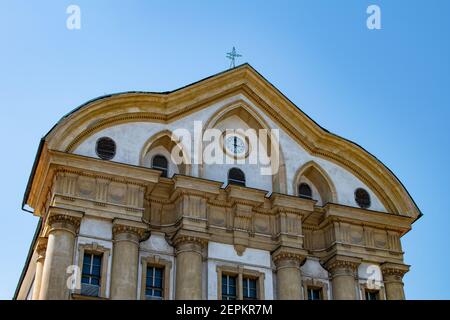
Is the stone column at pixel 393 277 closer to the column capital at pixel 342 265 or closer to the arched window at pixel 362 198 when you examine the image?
the column capital at pixel 342 265

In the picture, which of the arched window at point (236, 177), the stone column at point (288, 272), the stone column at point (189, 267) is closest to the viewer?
the stone column at point (189, 267)

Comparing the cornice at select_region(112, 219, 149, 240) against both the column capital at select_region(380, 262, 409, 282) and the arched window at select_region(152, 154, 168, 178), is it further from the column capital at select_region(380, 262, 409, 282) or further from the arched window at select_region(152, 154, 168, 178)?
the column capital at select_region(380, 262, 409, 282)

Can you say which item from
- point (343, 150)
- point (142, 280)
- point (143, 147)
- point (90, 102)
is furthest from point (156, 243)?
point (343, 150)

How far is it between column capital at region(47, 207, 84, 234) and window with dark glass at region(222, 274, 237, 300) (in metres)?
6.01

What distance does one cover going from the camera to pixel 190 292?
29891 millimetres

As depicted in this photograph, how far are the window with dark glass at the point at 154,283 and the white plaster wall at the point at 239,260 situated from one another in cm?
180

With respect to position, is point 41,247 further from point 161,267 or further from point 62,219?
point 161,267

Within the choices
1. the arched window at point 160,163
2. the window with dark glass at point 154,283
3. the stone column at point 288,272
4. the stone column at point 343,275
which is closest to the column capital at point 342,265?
the stone column at point 343,275

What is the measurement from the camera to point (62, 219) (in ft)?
97.0

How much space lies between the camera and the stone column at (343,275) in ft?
107

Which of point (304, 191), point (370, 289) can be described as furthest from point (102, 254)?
point (370, 289)
